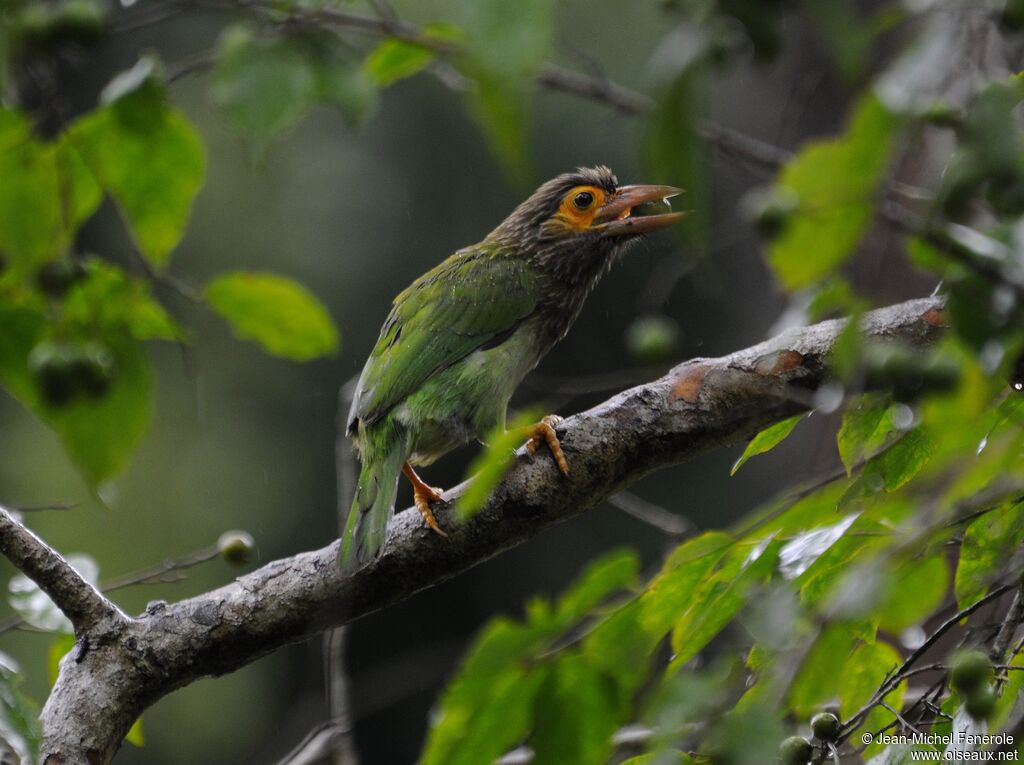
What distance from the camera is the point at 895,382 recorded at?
1.42 m

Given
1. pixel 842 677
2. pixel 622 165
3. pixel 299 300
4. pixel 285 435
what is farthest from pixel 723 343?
pixel 299 300

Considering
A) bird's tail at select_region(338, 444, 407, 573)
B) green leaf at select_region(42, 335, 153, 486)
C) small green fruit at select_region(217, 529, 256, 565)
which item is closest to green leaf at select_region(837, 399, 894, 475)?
bird's tail at select_region(338, 444, 407, 573)

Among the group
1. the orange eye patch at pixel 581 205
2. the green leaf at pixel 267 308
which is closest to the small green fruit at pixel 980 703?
the green leaf at pixel 267 308

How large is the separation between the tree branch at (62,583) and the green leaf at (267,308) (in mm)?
930

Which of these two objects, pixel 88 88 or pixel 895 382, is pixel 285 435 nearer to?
pixel 88 88

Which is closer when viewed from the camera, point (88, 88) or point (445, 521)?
point (445, 521)

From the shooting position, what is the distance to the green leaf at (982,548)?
75.5 inches

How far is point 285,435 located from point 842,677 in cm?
849

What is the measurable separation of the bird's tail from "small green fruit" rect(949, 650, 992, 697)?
1312mm

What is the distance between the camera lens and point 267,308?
5.63 ft

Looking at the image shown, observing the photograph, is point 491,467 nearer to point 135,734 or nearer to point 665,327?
point 665,327

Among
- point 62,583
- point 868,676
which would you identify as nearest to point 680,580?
point 868,676

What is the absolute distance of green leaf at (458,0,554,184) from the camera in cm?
89

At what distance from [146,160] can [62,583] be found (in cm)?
126
